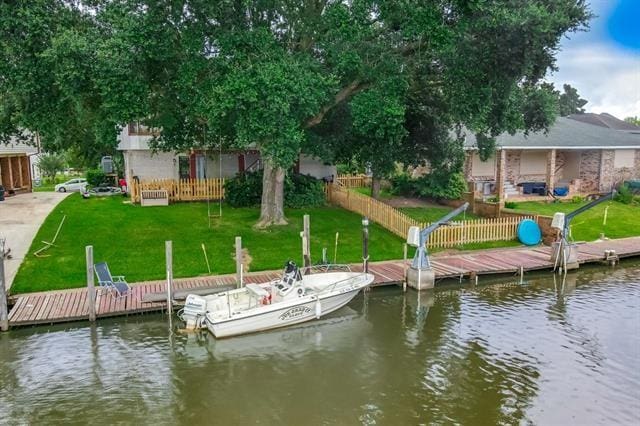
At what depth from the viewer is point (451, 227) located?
22672mm

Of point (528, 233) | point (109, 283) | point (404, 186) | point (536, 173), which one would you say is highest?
point (536, 173)

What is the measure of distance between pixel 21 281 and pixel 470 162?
86.9 ft

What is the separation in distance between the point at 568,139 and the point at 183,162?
25.6 metres

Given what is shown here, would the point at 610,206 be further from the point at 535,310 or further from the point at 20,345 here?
the point at 20,345

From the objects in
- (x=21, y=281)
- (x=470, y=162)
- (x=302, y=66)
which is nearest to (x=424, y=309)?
(x=302, y=66)

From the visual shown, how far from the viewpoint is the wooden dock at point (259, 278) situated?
14978mm

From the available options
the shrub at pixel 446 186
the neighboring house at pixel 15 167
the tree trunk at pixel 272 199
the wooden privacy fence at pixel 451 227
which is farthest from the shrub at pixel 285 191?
the neighboring house at pixel 15 167

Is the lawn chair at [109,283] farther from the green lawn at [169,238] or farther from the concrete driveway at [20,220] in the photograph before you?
the concrete driveway at [20,220]

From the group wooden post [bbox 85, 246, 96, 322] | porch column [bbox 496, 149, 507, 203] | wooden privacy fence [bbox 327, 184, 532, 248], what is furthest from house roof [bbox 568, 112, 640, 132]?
wooden post [bbox 85, 246, 96, 322]

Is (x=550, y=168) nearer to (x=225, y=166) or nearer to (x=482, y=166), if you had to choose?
(x=482, y=166)

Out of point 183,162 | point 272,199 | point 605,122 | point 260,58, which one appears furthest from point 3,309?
point 605,122

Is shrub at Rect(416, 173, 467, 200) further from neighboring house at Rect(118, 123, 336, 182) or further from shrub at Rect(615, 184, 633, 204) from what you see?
shrub at Rect(615, 184, 633, 204)

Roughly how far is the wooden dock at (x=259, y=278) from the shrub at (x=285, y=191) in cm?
823

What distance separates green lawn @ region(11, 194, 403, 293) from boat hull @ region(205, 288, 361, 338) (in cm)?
395
